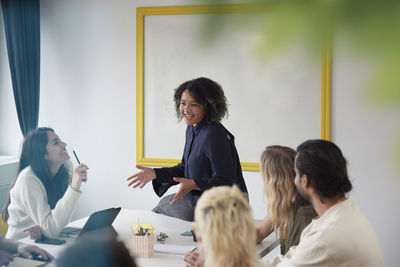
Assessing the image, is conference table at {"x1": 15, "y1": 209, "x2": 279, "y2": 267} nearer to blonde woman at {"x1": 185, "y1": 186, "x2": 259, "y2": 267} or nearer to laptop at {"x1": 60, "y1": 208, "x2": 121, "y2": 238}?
laptop at {"x1": 60, "y1": 208, "x2": 121, "y2": 238}

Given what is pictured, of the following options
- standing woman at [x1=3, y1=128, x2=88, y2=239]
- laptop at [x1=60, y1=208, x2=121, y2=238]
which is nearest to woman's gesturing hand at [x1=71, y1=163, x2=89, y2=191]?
standing woman at [x1=3, y1=128, x2=88, y2=239]

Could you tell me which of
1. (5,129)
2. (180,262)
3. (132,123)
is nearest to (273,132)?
(132,123)

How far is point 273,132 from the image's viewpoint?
3.87m

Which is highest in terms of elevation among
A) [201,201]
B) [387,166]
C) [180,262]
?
[387,166]

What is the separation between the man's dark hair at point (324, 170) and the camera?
1.78m

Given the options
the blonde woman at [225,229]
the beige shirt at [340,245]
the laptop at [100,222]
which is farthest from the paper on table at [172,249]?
the blonde woman at [225,229]

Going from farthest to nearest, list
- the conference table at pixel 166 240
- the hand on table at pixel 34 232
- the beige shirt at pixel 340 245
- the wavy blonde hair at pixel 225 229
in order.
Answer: the hand on table at pixel 34 232
the conference table at pixel 166 240
the beige shirt at pixel 340 245
the wavy blonde hair at pixel 225 229

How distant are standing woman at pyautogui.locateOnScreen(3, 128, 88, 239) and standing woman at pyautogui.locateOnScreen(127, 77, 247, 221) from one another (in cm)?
39

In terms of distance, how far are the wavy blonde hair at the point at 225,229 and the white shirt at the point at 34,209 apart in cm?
113

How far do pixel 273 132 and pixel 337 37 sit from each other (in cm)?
366

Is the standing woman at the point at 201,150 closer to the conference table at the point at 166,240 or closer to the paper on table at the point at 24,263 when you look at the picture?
the conference table at the point at 166,240

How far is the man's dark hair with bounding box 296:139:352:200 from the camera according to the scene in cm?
178

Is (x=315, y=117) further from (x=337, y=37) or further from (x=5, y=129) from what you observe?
(x=337, y=37)

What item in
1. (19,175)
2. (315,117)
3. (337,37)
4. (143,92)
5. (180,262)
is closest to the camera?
(337,37)
